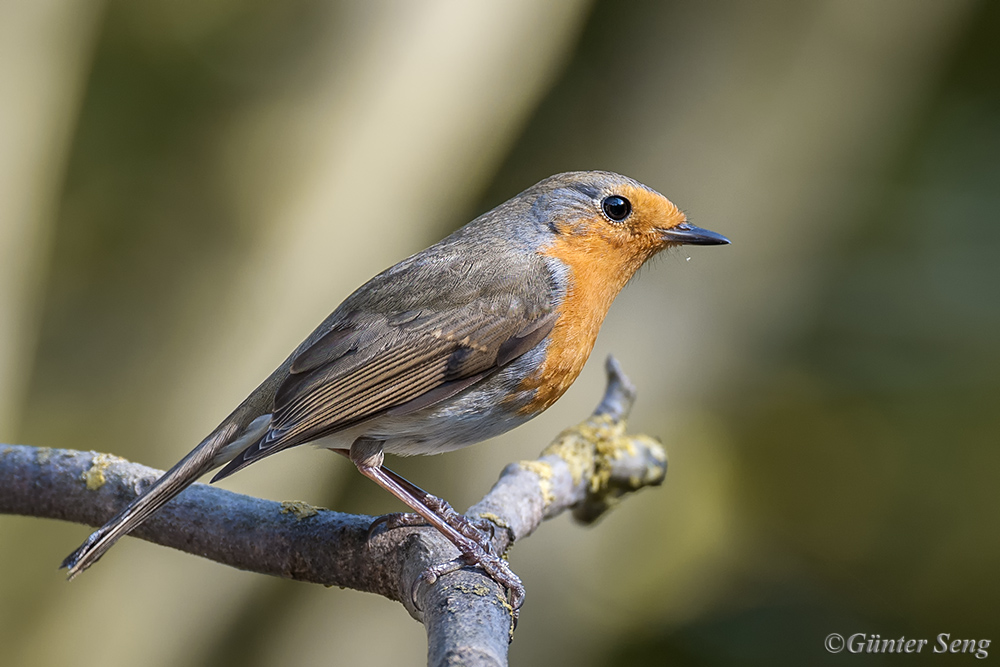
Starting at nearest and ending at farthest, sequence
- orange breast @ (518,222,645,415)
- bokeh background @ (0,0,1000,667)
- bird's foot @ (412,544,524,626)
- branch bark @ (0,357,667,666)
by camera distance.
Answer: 1. bird's foot @ (412,544,524,626)
2. branch bark @ (0,357,667,666)
3. orange breast @ (518,222,645,415)
4. bokeh background @ (0,0,1000,667)

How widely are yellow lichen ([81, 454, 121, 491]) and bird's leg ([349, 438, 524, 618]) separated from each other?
0.68m

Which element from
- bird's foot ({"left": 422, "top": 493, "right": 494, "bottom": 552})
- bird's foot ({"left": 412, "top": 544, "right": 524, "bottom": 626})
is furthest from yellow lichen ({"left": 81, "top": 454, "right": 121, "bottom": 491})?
bird's foot ({"left": 412, "top": 544, "right": 524, "bottom": 626})

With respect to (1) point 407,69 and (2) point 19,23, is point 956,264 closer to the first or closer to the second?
Result: (1) point 407,69

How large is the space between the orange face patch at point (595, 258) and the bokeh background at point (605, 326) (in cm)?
179

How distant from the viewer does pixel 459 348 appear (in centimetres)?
244

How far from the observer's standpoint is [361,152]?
14.8 feet

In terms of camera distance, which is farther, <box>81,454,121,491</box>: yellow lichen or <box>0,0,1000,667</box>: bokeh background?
<box>0,0,1000,667</box>: bokeh background

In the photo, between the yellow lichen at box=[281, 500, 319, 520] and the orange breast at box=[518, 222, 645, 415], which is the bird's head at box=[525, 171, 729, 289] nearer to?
the orange breast at box=[518, 222, 645, 415]

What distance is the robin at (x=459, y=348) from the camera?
2.30 metres

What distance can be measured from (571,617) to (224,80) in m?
3.21

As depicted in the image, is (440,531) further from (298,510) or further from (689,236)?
(689,236)

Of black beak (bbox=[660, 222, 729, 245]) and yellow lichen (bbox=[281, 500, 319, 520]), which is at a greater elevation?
black beak (bbox=[660, 222, 729, 245])

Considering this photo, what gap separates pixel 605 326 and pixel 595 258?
6.40ft

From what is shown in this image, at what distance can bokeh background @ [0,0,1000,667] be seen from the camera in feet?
14.0
